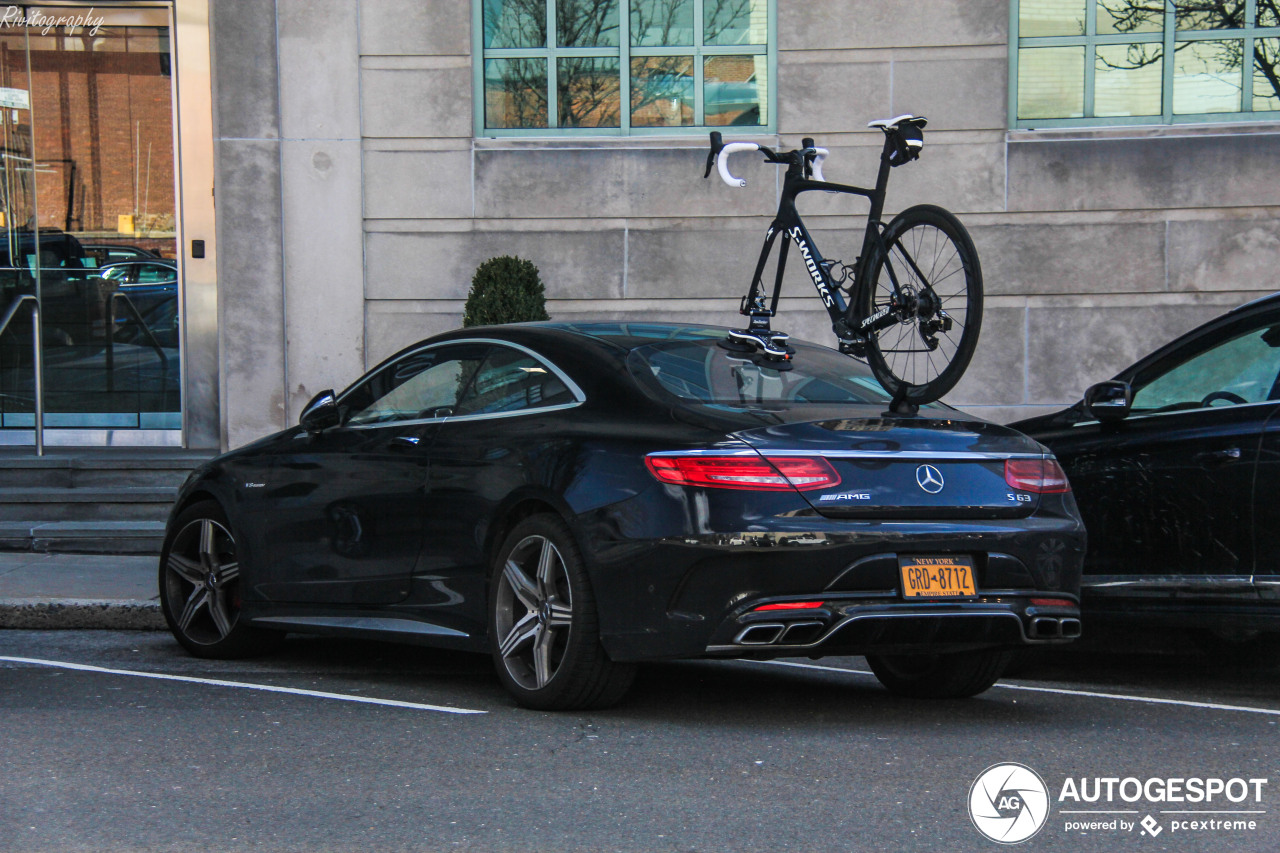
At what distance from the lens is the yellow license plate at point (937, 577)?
17.3 feet

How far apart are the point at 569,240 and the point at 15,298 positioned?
4.57 meters

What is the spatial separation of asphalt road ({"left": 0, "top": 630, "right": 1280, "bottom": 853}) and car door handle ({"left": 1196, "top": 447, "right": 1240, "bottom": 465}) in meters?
0.96

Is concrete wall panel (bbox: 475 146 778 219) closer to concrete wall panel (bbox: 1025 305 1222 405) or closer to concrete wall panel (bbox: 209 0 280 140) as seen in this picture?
concrete wall panel (bbox: 209 0 280 140)

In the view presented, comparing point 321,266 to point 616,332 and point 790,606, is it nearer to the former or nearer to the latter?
point 616,332

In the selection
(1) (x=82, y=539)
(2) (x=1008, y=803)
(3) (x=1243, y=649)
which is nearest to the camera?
(2) (x=1008, y=803)

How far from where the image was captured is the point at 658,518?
5.29m

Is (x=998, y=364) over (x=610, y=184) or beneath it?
beneath

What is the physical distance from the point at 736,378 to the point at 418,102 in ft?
23.6

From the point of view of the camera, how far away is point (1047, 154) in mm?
12188

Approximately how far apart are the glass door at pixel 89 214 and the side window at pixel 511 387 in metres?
7.14

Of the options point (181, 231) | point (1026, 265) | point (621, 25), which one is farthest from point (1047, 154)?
point (181, 231)

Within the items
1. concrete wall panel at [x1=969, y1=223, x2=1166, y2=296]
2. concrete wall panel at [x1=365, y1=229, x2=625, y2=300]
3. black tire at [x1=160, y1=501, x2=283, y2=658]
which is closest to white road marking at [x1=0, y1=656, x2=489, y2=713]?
black tire at [x1=160, y1=501, x2=283, y2=658]

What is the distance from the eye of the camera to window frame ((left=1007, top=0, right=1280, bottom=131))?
1235cm

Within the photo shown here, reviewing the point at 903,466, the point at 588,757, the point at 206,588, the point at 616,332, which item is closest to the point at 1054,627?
the point at 903,466
